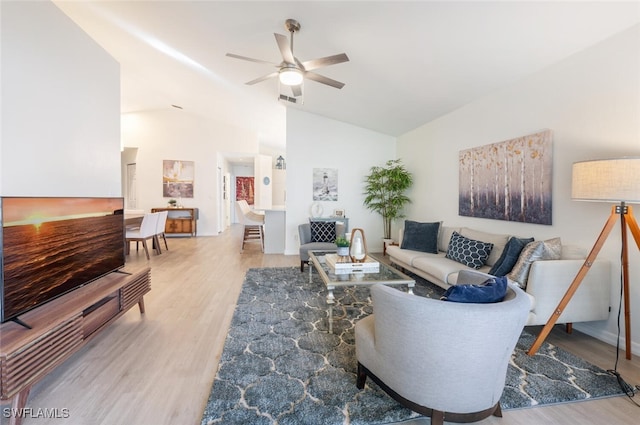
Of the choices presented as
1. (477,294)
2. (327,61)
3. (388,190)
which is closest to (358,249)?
(477,294)

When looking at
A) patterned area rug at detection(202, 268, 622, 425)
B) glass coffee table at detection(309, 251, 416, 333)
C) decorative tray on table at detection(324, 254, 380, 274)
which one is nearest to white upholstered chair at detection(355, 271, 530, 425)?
patterned area rug at detection(202, 268, 622, 425)

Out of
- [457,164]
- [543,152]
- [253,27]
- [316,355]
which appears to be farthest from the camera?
[457,164]

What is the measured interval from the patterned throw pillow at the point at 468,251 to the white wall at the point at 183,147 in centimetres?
681


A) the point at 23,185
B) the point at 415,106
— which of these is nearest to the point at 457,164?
the point at 415,106

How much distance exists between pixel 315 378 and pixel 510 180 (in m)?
3.08

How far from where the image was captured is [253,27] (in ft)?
10.4

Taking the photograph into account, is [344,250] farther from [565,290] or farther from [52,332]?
[52,332]

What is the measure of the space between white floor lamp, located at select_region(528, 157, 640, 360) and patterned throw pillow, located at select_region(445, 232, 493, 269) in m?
1.03

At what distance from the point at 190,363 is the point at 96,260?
1293 mm

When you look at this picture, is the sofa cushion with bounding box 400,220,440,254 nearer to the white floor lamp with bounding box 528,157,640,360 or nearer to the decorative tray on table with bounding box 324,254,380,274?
the decorative tray on table with bounding box 324,254,380,274

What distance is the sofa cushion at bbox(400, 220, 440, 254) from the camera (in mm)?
4062

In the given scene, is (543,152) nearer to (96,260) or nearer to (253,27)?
(253,27)

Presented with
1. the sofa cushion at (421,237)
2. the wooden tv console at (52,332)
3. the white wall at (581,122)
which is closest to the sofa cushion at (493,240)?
the white wall at (581,122)

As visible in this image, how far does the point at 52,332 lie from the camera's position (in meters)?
1.67
